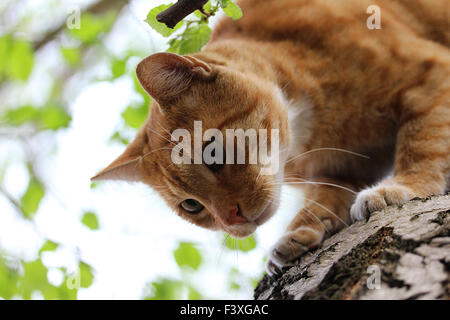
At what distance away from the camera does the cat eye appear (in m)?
Answer: 2.15

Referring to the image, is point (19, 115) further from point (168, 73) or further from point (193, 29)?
point (193, 29)

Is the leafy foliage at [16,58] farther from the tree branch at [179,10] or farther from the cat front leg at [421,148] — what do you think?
the cat front leg at [421,148]

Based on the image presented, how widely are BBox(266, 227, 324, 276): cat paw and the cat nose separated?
0.62 ft

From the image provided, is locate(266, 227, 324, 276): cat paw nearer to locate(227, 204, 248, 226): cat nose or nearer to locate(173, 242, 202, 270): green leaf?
locate(227, 204, 248, 226): cat nose

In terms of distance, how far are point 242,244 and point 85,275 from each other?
0.79 metres

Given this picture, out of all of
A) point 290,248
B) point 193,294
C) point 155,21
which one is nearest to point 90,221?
point 193,294

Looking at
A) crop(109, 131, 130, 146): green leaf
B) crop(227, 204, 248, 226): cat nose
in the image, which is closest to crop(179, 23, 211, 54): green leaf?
crop(227, 204, 248, 226): cat nose

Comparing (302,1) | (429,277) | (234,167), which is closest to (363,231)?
(429,277)

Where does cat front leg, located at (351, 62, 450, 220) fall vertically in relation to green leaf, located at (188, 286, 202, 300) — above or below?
above

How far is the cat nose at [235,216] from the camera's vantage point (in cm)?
194

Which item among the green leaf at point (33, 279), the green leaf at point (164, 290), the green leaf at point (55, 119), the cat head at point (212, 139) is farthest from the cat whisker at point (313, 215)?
the green leaf at point (55, 119)

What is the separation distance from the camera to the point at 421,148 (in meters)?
2.02

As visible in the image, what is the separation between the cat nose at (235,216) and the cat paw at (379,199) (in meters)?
0.48

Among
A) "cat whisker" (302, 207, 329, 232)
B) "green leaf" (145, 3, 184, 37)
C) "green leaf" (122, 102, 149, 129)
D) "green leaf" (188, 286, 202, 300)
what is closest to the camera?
"green leaf" (145, 3, 184, 37)
